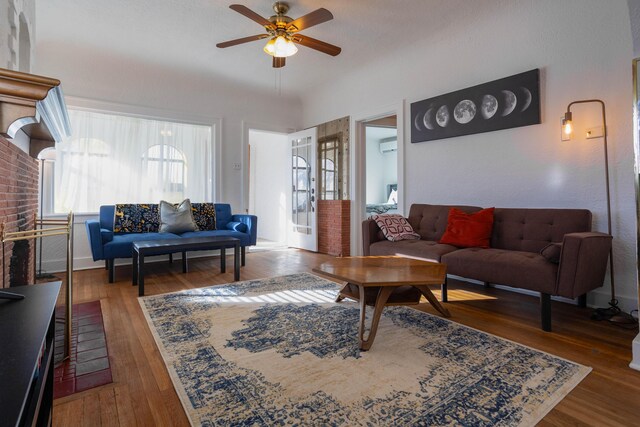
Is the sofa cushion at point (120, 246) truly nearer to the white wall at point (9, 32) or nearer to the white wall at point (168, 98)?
the white wall at point (168, 98)

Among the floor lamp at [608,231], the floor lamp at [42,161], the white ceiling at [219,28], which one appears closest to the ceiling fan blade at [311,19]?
the white ceiling at [219,28]

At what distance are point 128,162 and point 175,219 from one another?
4.27 feet

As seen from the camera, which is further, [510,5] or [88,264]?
[88,264]

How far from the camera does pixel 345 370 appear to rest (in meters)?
1.67

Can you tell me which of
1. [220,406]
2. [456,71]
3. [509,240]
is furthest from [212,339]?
[456,71]

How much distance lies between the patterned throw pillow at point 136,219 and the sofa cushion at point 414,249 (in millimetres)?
2947

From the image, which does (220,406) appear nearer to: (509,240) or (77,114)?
(509,240)

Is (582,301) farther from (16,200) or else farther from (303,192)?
(303,192)

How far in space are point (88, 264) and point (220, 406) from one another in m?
3.88

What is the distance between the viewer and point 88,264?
4.29m

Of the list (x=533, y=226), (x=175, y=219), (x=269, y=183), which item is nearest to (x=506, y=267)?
(x=533, y=226)

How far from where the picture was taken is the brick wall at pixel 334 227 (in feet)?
16.7

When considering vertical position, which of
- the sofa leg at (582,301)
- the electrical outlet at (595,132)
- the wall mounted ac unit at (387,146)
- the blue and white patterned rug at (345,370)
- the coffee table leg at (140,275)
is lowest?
the blue and white patterned rug at (345,370)

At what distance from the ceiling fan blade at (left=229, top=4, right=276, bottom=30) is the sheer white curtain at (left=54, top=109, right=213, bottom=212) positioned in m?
2.77
